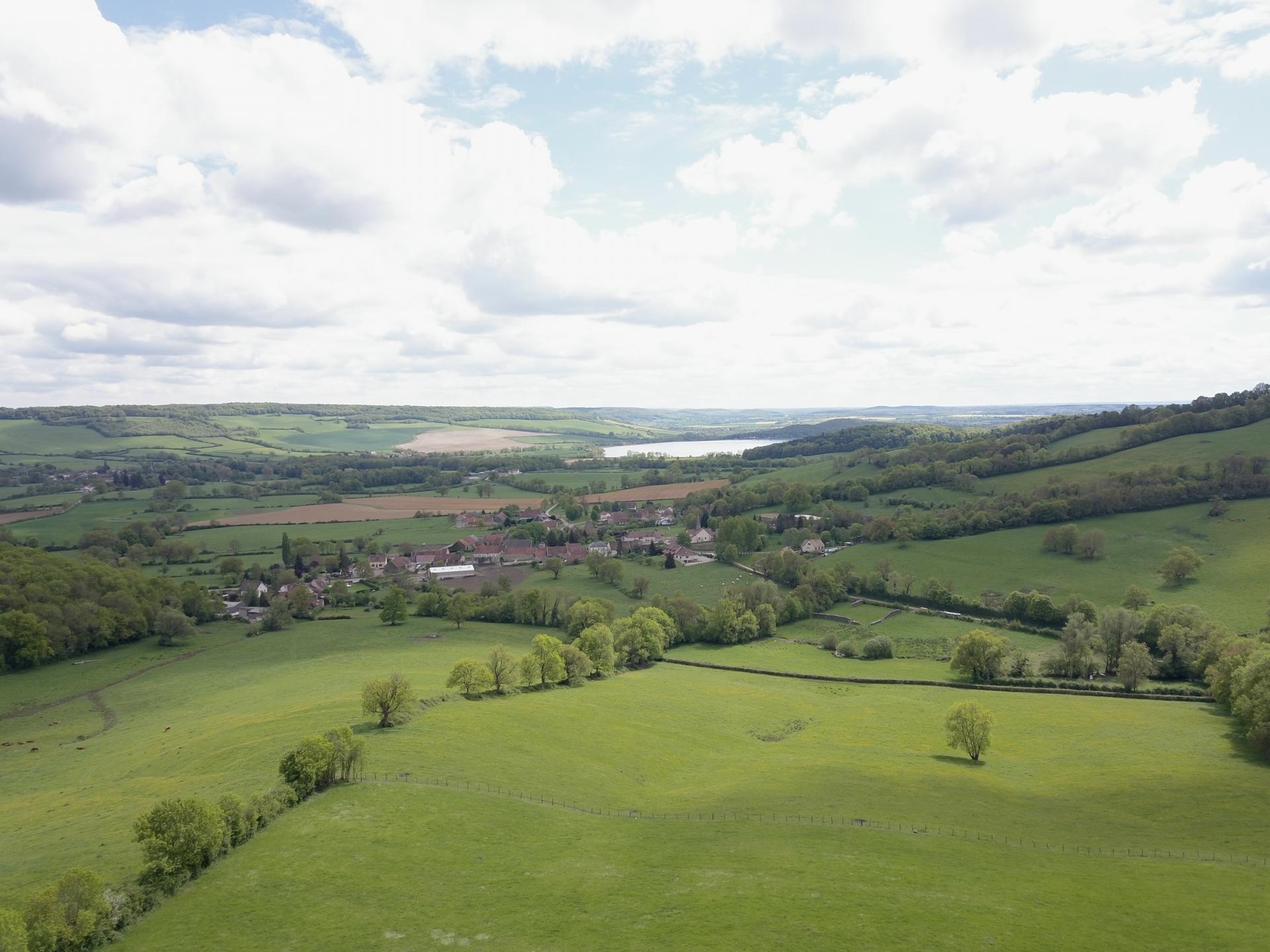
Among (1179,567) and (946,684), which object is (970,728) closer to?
(946,684)

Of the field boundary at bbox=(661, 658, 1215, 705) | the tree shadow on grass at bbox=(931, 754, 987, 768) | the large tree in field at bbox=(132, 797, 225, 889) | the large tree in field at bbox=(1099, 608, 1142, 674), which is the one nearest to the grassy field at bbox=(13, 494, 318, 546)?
the field boundary at bbox=(661, 658, 1215, 705)

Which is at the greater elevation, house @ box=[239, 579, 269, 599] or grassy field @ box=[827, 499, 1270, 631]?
grassy field @ box=[827, 499, 1270, 631]

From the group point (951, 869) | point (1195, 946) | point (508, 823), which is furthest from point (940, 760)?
point (508, 823)

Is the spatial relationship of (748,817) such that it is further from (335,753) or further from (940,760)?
(335,753)

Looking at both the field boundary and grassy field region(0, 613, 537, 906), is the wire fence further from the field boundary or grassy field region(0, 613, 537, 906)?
the field boundary

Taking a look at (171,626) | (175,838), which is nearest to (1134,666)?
(175,838)
